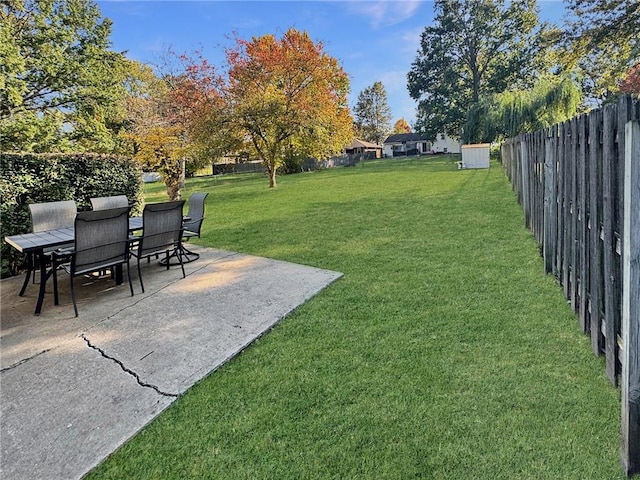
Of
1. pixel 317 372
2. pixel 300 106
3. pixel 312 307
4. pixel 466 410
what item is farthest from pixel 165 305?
pixel 300 106

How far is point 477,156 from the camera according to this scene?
19.9 metres

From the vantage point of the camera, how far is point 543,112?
1969 cm

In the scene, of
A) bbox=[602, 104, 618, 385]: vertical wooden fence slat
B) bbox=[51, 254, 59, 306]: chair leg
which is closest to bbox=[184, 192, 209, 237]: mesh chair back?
bbox=[51, 254, 59, 306]: chair leg

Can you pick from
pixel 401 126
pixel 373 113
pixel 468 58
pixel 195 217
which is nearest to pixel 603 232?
pixel 195 217

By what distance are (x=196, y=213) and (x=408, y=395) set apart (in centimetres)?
443

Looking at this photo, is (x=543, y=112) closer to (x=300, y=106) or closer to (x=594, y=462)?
(x=300, y=106)

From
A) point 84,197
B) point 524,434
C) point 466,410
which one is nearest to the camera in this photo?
point 524,434

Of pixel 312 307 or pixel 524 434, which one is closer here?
pixel 524 434

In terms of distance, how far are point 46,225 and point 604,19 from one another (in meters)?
23.8

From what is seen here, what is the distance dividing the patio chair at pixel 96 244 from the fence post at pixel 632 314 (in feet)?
12.8

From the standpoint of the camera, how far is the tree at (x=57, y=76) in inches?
542

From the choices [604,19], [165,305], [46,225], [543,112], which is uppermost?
[604,19]

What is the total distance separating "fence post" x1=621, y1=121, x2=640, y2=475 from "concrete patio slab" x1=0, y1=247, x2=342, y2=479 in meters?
2.30

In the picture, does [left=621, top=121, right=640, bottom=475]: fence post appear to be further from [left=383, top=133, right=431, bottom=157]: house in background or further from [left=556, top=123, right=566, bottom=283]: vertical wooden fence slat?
[left=383, top=133, right=431, bottom=157]: house in background
